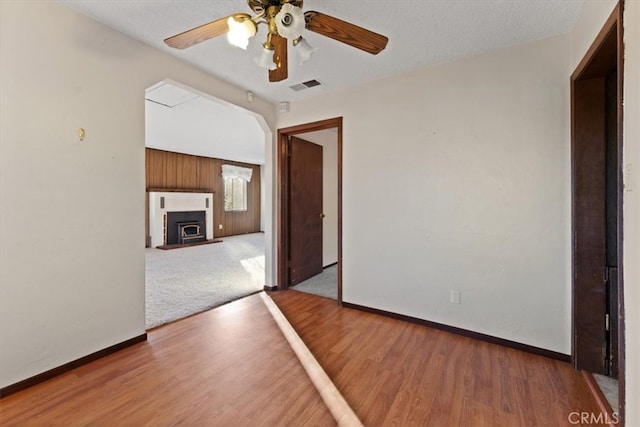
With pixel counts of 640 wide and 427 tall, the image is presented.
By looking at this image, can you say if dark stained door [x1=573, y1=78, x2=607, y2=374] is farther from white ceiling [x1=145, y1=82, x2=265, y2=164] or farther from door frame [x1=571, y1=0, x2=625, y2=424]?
white ceiling [x1=145, y1=82, x2=265, y2=164]

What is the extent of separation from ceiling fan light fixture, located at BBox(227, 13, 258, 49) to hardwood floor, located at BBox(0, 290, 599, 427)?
1.95 metres

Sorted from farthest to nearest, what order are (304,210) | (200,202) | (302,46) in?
(200,202) < (304,210) < (302,46)

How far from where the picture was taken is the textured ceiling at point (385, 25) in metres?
1.75

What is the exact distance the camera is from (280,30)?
132cm

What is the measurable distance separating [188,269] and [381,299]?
130 inches

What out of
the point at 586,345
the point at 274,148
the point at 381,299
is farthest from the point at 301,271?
the point at 586,345

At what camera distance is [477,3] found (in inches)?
67.9

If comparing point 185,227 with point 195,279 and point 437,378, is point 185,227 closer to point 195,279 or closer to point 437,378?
point 195,279

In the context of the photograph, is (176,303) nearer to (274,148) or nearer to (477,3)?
(274,148)

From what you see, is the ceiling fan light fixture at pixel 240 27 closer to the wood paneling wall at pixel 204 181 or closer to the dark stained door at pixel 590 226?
the dark stained door at pixel 590 226

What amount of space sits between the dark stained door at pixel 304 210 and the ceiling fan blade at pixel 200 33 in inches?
86.0

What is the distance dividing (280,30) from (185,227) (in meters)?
6.99

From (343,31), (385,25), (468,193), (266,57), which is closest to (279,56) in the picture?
(266,57)

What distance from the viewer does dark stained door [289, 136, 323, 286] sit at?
3.77m
